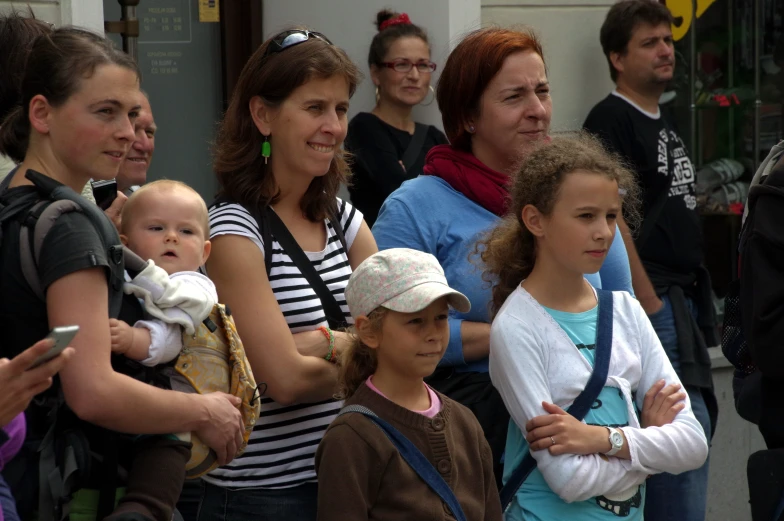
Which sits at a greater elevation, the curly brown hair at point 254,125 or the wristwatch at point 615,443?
the curly brown hair at point 254,125

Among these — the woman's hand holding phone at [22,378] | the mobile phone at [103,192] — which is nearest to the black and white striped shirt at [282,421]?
the mobile phone at [103,192]

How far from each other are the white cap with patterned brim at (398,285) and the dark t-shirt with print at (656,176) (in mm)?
2808

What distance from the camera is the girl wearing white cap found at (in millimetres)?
2771

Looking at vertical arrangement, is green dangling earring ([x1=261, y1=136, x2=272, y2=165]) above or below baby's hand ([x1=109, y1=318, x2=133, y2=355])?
above

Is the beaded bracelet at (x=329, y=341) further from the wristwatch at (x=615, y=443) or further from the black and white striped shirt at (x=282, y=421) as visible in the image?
the wristwatch at (x=615, y=443)

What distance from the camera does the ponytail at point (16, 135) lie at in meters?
2.75

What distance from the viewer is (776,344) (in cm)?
315

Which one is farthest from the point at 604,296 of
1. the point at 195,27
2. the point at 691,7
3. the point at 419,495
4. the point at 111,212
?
the point at 691,7

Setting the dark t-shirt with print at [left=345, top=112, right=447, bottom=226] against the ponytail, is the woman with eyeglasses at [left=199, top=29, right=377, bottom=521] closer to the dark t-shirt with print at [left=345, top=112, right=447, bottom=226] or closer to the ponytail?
the ponytail

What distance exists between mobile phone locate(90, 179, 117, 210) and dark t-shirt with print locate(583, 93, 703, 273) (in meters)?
2.92

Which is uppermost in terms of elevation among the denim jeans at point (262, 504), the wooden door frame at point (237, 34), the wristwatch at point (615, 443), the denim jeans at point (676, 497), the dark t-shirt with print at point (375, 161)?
the wooden door frame at point (237, 34)

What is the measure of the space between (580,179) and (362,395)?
0.90 m

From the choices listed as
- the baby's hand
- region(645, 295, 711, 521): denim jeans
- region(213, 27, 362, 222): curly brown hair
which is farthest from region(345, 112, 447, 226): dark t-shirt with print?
the baby's hand

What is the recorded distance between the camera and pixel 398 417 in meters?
2.89
